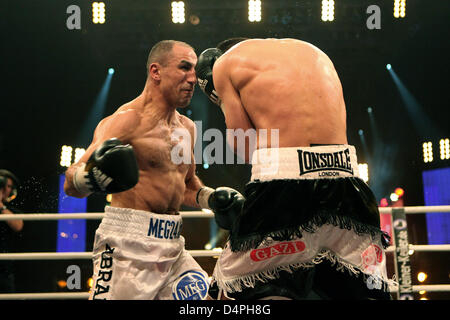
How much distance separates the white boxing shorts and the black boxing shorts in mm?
568

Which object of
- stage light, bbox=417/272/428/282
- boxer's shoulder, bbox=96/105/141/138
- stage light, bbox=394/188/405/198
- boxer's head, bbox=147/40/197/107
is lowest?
stage light, bbox=417/272/428/282

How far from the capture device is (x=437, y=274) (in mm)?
6477

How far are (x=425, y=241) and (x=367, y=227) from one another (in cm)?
647

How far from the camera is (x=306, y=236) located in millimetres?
1444

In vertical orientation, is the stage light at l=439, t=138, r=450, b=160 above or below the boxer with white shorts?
above

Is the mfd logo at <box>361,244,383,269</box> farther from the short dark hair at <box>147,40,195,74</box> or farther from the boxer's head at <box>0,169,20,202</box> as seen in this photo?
the boxer's head at <box>0,169,20,202</box>

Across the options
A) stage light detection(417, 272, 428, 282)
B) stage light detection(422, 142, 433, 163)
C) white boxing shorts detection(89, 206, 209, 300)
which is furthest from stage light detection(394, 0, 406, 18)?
white boxing shorts detection(89, 206, 209, 300)

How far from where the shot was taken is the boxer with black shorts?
143 cm

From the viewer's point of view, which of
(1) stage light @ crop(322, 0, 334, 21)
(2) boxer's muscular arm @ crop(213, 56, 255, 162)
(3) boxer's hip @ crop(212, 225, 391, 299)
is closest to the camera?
(3) boxer's hip @ crop(212, 225, 391, 299)

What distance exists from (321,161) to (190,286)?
917 mm

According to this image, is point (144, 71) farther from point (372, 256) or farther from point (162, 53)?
point (372, 256)

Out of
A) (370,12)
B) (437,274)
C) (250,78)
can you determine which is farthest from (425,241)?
(250,78)

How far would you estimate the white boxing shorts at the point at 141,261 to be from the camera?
1961 mm

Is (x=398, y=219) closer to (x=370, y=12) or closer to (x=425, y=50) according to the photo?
(x=370, y=12)
